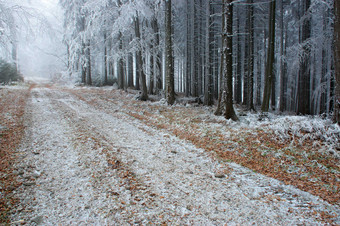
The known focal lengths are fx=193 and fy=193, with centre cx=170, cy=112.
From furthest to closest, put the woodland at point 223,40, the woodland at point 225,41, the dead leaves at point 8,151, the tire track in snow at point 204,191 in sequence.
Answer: the woodland at point 225,41
the woodland at point 223,40
the dead leaves at point 8,151
the tire track in snow at point 204,191

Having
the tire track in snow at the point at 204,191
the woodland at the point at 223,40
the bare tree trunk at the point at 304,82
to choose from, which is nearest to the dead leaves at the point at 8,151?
the tire track in snow at the point at 204,191

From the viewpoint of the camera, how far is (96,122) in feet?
23.5

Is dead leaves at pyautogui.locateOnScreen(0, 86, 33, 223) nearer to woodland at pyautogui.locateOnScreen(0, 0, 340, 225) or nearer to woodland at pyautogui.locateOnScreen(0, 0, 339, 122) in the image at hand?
woodland at pyautogui.locateOnScreen(0, 0, 340, 225)

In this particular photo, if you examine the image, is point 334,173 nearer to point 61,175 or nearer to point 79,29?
point 61,175

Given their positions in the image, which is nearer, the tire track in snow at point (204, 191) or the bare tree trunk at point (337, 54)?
the tire track in snow at point (204, 191)

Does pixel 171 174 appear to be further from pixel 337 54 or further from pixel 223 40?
pixel 223 40

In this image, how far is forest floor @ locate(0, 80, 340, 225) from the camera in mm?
2512

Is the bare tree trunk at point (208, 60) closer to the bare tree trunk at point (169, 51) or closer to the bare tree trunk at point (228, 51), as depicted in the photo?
the bare tree trunk at point (169, 51)

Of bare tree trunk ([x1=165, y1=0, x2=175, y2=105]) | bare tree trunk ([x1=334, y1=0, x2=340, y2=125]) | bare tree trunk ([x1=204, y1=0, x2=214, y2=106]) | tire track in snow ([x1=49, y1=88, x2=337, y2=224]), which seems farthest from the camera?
bare tree trunk ([x1=204, y1=0, x2=214, y2=106])

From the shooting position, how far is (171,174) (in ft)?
11.7

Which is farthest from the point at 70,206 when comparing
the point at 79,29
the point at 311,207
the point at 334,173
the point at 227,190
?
the point at 79,29

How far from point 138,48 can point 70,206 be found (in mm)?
11702

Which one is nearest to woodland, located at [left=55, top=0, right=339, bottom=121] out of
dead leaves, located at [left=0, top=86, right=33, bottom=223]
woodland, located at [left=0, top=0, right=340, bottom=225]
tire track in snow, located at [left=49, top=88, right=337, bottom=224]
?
woodland, located at [left=0, top=0, right=340, bottom=225]

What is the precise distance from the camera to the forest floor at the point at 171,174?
2.51m
